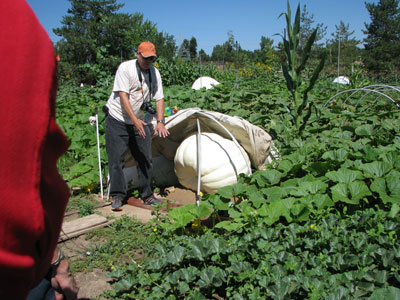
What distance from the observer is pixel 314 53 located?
27062mm

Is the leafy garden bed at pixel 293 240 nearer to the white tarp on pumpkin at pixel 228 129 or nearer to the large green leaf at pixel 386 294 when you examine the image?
the large green leaf at pixel 386 294

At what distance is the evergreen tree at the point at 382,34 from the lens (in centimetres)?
3041

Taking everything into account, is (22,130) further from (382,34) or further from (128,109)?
(382,34)

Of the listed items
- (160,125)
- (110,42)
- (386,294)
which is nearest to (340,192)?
(386,294)

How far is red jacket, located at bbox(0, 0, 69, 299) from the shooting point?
579 mm

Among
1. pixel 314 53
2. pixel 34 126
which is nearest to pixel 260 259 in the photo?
pixel 34 126

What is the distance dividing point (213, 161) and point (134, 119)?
103 centimetres

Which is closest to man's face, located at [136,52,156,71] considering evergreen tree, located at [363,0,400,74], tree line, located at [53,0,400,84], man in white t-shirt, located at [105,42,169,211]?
man in white t-shirt, located at [105,42,169,211]

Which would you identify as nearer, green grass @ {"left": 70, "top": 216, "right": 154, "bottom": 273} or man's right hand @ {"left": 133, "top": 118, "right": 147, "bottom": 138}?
green grass @ {"left": 70, "top": 216, "right": 154, "bottom": 273}

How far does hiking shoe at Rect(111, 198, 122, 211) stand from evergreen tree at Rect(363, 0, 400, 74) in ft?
99.3

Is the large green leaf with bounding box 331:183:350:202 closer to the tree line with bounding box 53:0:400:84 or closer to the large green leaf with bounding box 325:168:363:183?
the large green leaf with bounding box 325:168:363:183

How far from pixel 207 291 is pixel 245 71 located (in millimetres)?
16726

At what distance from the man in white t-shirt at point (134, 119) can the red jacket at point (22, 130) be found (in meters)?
3.48

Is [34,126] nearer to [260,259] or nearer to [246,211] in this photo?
[260,259]
